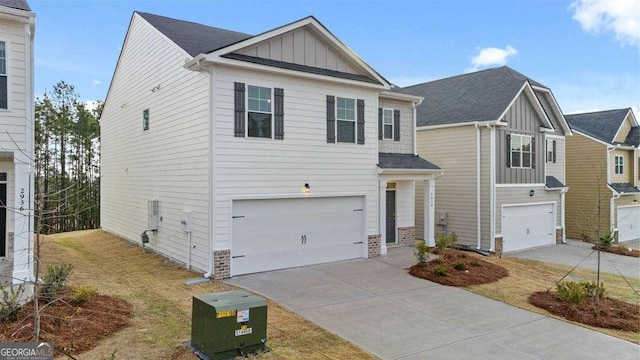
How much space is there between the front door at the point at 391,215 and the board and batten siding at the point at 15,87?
11.7 meters

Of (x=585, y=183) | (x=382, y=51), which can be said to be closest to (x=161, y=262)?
(x=382, y=51)

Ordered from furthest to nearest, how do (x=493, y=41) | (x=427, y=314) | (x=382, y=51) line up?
(x=382, y=51) < (x=493, y=41) < (x=427, y=314)

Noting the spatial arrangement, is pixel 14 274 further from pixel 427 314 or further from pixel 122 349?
pixel 427 314

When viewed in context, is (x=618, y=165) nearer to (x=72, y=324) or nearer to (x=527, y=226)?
(x=527, y=226)

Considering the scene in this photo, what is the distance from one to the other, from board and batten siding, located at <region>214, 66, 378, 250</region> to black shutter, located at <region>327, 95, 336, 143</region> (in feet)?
0.43

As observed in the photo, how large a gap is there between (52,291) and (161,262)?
5.31 m

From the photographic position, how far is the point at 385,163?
1398 cm

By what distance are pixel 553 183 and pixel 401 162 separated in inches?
391

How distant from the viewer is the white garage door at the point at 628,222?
23.1 meters

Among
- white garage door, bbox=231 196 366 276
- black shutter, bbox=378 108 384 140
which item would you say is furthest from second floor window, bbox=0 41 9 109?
black shutter, bbox=378 108 384 140

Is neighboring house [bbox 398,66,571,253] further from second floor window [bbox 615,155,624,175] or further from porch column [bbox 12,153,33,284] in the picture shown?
porch column [bbox 12,153,33,284]

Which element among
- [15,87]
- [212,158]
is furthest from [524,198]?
[15,87]

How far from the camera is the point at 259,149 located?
35.9 ft

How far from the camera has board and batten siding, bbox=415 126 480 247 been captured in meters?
17.3
